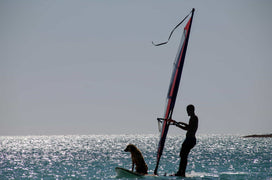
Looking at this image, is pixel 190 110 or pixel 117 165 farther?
pixel 117 165

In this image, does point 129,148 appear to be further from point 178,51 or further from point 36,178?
point 36,178

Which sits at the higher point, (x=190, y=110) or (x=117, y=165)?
(x=190, y=110)

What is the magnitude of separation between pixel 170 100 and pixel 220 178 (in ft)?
18.4

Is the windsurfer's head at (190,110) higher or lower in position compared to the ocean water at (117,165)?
higher

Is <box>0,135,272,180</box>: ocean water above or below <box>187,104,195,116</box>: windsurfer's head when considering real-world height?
below

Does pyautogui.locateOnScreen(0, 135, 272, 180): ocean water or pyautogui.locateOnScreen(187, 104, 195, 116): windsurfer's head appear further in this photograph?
pyautogui.locateOnScreen(0, 135, 272, 180): ocean water

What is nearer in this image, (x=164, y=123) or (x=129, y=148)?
(x=164, y=123)

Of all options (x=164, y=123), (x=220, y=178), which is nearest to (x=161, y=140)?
(x=164, y=123)

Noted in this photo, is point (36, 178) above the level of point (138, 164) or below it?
below

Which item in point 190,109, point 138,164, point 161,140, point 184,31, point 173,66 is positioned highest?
point 184,31

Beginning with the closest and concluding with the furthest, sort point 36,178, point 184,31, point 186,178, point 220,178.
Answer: point 184,31
point 186,178
point 220,178
point 36,178

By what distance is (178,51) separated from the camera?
53.2ft

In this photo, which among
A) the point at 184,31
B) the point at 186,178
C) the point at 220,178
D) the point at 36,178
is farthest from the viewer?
the point at 36,178

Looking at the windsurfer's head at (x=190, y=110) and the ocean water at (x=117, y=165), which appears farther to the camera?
the ocean water at (x=117, y=165)
